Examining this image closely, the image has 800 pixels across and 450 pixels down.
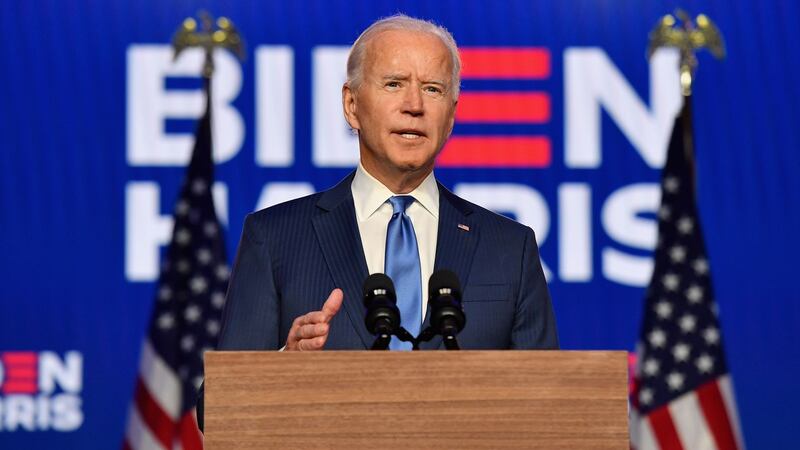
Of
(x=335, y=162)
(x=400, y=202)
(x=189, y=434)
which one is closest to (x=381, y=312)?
(x=400, y=202)

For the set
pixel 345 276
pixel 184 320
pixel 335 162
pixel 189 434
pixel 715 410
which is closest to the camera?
pixel 345 276

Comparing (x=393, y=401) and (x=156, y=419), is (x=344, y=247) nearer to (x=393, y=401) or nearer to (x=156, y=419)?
(x=393, y=401)

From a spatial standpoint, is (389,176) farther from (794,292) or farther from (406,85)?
(794,292)

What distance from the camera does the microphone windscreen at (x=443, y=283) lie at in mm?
1918

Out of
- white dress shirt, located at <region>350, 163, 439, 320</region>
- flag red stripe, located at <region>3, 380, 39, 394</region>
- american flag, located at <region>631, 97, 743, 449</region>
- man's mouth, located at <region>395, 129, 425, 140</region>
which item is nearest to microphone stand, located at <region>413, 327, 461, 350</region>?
white dress shirt, located at <region>350, 163, 439, 320</region>

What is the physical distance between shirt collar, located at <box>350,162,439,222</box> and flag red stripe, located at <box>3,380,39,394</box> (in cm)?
406

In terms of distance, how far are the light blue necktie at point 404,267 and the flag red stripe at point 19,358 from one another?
4.17 meters

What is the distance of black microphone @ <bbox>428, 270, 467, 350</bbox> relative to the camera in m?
1.88

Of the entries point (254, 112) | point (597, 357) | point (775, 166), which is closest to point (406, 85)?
point (597, 357)

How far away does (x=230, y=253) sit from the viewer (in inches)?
247

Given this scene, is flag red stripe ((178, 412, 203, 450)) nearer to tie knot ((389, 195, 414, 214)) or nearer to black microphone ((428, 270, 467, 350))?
tie knot ((389, 195, 414, 214))

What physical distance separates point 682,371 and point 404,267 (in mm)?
3683

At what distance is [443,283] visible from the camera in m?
1.92

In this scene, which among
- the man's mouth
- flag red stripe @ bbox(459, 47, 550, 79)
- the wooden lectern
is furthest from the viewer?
flag red stripe @ bbox(459, 47, 550, 79)
